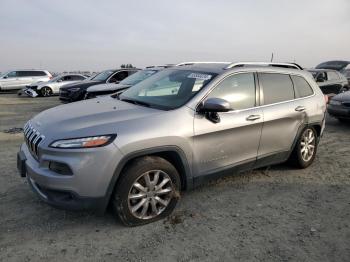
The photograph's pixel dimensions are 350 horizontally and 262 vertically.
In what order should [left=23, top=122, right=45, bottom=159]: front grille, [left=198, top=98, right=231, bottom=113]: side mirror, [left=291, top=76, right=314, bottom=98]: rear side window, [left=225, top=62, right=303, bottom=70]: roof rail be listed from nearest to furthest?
[left=23, top=122, right=45, bottom=159]: front grille < [left=198, top=98, right=231, bottom=113]: side mirror < [left=225, top=62, right=303, bottom=70]: roof rail < [left=291, top=76, right=314, bottom=98]: rear side window

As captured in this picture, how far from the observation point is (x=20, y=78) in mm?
24922

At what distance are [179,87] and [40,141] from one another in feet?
5.78

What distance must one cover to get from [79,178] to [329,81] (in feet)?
43.4

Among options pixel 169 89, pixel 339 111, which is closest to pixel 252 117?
pixel 169 89

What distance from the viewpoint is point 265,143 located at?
4.68m

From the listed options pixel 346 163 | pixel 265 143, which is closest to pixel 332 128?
pixel 346 163

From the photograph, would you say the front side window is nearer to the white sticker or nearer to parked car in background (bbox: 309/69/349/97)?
the white sticker

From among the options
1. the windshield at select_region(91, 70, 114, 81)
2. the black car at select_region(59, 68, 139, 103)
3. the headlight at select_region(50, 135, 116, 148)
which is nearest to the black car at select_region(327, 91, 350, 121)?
the black car at select_region(59, 68, 139, 103)

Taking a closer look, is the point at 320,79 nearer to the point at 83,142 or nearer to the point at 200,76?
the point at 200,76

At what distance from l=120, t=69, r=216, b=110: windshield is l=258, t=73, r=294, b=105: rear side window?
2.92 feet

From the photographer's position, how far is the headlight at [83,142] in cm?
327

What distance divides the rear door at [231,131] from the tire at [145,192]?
383 mm

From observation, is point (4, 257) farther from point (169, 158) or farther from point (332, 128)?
point (332, 128)

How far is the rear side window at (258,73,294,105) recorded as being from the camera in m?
4.73
